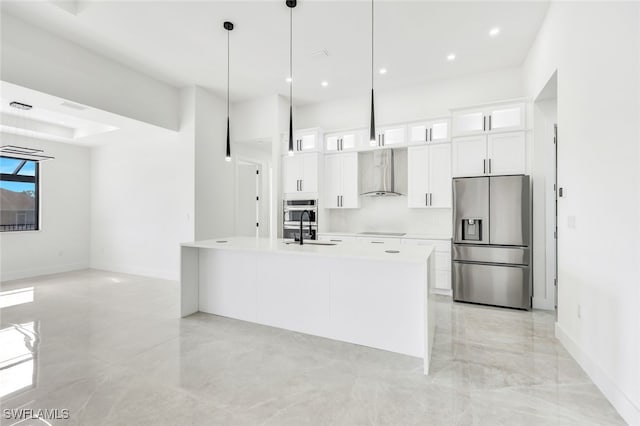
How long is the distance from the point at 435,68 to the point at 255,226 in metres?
4.76

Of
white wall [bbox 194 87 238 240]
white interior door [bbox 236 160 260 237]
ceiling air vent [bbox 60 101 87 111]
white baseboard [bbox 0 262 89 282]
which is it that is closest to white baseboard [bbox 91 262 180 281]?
white baseboard [bbox 0 262 89 282]

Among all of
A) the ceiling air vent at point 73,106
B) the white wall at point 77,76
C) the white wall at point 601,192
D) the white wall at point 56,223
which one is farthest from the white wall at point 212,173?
the white wall at point 601,192

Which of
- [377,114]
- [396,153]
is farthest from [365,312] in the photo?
[377,114]

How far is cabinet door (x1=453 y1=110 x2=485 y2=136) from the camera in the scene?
4082mm

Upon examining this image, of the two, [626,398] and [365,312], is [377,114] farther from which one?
[626,398]

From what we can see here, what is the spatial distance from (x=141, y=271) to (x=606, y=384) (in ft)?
22.8

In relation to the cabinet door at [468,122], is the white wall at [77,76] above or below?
above

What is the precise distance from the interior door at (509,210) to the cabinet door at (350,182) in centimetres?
209

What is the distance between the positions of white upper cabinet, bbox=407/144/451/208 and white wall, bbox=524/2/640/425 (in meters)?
1.70

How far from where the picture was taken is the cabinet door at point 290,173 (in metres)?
5.37

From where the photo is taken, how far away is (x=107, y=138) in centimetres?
605

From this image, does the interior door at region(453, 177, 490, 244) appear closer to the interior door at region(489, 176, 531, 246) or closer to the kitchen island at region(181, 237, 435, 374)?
the interior door at region(489, 176, 531, 246)

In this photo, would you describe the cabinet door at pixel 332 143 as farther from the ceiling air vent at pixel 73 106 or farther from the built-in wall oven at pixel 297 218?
the ceiling air vent at pixel 73 106

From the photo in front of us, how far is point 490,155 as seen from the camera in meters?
4.00
